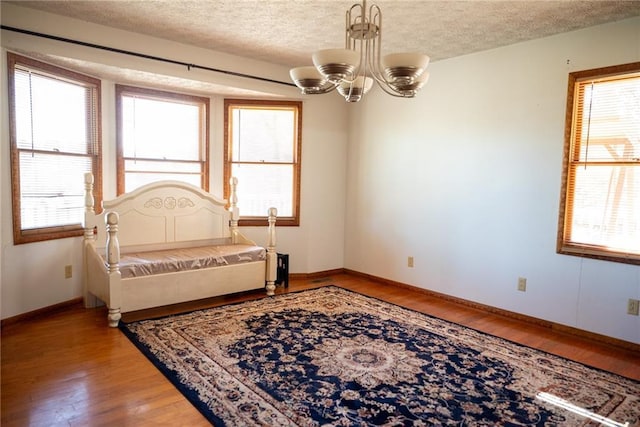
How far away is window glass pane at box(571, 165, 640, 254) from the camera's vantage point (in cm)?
311

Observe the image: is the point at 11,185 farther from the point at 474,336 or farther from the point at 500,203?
the point at 500,203

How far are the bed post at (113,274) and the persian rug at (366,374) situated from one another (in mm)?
138

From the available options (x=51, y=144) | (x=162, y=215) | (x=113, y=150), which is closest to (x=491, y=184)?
(x=162, y=215)

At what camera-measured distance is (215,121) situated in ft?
15.4

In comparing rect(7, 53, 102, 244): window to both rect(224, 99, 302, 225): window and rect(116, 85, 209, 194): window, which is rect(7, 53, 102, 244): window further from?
rect(224, 99, 302, 225): window

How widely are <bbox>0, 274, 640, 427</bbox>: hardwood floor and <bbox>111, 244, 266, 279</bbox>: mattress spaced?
43 cm

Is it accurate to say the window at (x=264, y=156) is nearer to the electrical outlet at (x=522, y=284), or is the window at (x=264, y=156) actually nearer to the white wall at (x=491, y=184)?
the white wall at (x=491, y=184)


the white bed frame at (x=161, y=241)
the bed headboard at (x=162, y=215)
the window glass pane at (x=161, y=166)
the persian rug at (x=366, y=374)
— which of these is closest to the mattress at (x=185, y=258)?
the white bed frame at (x=161, y=241)

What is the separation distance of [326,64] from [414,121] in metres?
2.67

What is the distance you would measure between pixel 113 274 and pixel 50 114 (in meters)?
1.56

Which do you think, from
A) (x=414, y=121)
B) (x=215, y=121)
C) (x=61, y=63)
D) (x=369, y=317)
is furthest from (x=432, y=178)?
(x=61, y=63)

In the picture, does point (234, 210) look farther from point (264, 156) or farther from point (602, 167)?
point (602, 167)

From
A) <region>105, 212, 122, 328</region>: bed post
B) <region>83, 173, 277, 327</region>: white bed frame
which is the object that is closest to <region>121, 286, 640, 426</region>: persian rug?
<region>105, 212, 122, 328</region>: bed post

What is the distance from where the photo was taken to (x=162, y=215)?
165 inches
